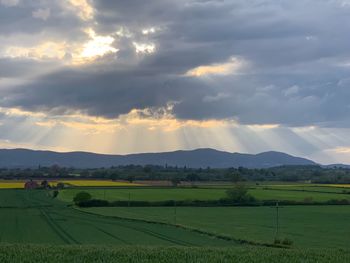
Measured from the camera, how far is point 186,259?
2477 cm

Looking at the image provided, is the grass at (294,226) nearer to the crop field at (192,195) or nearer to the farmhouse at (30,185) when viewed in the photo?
the crop field at (192,195)

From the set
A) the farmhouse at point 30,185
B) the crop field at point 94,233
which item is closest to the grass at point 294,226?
the crop field at point 94,233

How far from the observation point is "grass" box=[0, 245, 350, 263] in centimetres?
2422

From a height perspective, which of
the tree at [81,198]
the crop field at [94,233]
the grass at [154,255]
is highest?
the grass at [154,255]

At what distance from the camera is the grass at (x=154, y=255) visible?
24219 mm

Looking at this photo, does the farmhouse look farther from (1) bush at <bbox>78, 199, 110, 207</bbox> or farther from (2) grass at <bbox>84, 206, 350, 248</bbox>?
(2) grass at <bbox>84, 206, 350, 248</bbox>

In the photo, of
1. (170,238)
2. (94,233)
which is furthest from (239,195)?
(170,238)

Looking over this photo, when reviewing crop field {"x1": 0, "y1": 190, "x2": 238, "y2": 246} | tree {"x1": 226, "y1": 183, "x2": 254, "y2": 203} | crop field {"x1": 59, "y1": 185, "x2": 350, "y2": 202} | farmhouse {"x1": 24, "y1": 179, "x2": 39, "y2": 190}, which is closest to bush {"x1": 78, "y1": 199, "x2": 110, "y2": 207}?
crop field {"x1": 59, "y1": 185, "x2": 350, "y2": 202}

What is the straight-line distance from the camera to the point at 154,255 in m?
25.7

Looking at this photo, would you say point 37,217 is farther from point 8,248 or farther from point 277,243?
point 8,248

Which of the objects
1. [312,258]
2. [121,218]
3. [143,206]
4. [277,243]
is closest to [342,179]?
[143,206]

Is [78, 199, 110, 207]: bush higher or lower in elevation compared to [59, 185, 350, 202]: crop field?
lower

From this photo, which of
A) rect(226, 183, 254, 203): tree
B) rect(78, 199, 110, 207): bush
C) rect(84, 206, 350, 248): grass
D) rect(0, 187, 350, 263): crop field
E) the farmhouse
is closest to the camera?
rect(0, 187, 350, 263): crop field

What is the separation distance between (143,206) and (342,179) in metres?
105
